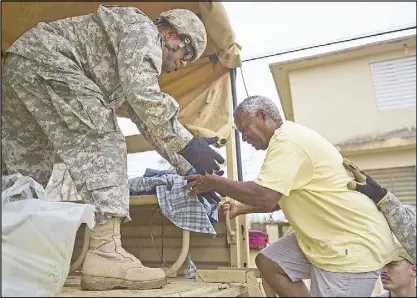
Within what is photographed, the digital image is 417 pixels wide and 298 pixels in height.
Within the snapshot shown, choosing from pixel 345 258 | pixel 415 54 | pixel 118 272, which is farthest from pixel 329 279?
pixel 415 54

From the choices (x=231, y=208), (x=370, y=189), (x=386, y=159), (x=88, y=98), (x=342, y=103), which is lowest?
(x=386, y=159)

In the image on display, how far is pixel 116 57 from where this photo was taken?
182 cm

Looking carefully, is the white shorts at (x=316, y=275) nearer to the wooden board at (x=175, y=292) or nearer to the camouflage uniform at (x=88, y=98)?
the wooden board at (x=175, y=292)

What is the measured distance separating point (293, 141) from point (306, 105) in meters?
8.43

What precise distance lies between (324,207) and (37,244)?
126 centimetres

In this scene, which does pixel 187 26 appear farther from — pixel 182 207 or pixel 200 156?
pixel 182 207

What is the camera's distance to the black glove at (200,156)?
5.65ft

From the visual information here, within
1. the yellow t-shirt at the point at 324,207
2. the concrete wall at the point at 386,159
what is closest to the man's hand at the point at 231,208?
the yellow t-shirt at the point at 324,207

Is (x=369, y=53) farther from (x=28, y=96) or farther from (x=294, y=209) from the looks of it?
Answer: (x=28, y=96)

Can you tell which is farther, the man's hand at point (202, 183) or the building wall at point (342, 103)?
the building wall at point (342, 103)

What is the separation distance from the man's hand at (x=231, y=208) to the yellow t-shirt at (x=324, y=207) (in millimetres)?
653

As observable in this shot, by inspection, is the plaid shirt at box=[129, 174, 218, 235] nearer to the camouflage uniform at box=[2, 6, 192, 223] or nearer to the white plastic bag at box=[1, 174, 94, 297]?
the camouflage uniform at box=[2, 6, 192, 223]

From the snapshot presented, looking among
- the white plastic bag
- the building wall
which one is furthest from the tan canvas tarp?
the building wall

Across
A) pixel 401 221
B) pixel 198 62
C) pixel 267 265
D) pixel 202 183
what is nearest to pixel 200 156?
pixel 202 183
